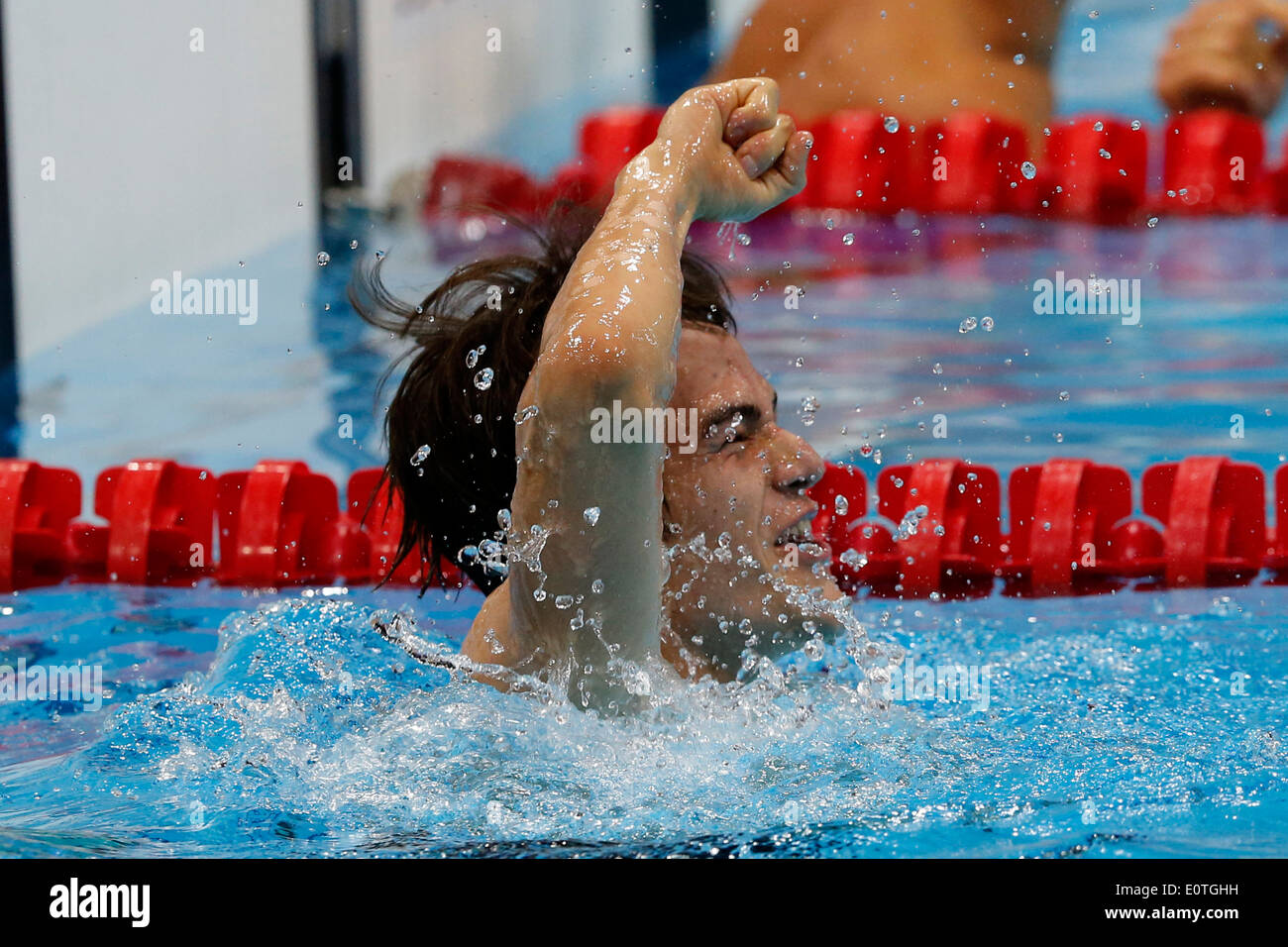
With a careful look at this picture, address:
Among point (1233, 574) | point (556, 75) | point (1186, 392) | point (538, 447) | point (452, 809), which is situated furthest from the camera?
point (556, 75)

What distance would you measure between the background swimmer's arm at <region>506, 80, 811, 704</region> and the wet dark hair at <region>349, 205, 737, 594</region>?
0.23m

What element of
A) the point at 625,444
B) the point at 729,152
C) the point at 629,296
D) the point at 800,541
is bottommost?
the point at 800,541

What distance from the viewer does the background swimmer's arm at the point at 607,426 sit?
1.41m

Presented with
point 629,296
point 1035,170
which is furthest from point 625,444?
point 1035,170

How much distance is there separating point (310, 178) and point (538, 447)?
210 inches

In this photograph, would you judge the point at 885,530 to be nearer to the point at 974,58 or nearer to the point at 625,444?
the point at 625,444

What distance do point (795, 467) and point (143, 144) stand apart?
4351mm

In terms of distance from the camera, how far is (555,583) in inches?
59.9

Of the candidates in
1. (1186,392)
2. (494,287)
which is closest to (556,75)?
(1186,392)

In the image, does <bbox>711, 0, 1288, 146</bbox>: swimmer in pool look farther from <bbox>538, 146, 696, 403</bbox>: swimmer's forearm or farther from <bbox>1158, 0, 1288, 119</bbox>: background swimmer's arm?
<bbox>538, 146, 696, 403</bbox>: swimmer's forearm

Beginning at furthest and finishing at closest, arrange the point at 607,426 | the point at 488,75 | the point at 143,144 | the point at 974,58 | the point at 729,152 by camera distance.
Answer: the point at 488,75, the point at 974,58, the point at 143,144, the point at 729,152, the point at 607,426

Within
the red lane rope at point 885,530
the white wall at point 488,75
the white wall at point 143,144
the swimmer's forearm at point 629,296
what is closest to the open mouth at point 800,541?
the swimmer's forearm at point 629,296

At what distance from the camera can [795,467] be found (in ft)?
5.90
